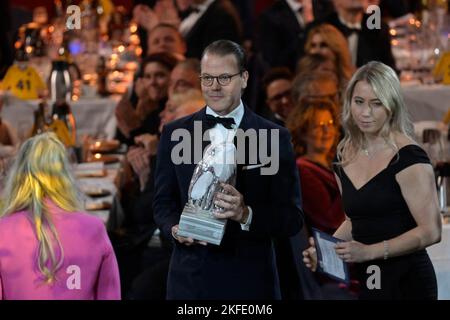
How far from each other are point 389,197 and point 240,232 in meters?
0.43

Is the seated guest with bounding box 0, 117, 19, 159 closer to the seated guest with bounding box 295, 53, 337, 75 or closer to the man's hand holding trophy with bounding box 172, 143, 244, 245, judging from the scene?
the seated guest with bounding box 295, 53, 337, 75

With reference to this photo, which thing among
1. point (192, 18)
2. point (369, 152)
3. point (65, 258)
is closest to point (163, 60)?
point (192, 18)

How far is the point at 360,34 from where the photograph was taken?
6.76 metres

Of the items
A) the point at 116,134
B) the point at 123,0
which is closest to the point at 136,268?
the point at 116,134

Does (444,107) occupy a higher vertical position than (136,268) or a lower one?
higher

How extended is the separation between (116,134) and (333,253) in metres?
3.30

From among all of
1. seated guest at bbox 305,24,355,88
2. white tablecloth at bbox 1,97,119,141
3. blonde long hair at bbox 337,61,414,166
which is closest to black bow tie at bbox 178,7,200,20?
white tablecloth at bbox 1,97,119,141

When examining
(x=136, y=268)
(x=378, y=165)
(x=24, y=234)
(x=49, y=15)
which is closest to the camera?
(x=24, y=234)

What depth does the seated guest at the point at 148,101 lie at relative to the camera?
5961 millimetres

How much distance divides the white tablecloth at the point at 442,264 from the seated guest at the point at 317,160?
2.75ft

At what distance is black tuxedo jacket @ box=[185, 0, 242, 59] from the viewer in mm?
7043

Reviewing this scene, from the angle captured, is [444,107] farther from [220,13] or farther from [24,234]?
[24,234]

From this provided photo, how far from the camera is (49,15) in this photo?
36.1ft

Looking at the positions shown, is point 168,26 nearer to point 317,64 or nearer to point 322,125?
A: point 317,64
